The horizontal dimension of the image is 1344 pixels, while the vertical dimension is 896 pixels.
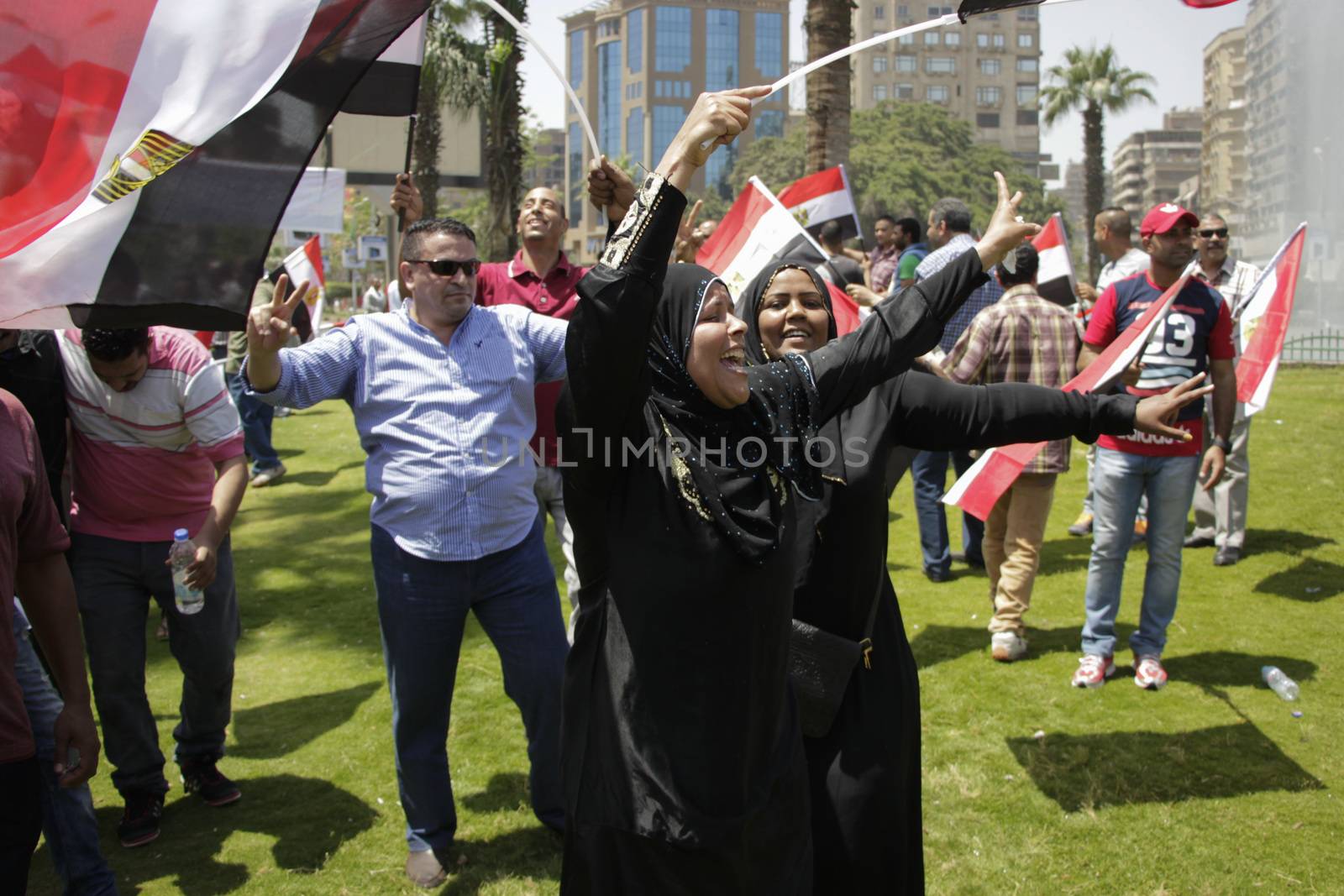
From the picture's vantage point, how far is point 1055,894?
149 inches

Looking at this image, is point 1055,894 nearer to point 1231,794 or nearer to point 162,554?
point 1231,794

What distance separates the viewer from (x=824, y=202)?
8594 mm

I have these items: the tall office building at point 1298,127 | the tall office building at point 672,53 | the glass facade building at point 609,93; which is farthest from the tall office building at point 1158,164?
the tall office building at point 1298,127

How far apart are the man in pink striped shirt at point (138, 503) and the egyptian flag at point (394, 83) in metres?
1.22

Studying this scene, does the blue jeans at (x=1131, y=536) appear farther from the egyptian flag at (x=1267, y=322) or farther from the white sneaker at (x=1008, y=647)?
the egyptian flag at (x=1267, y=322)

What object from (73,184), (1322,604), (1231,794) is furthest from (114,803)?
(1322,604)

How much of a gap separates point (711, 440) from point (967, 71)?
131547 millimetres

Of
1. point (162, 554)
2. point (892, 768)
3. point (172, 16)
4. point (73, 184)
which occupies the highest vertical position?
point (172, 16)

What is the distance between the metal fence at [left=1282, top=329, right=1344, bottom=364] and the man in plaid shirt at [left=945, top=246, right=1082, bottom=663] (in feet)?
50.9

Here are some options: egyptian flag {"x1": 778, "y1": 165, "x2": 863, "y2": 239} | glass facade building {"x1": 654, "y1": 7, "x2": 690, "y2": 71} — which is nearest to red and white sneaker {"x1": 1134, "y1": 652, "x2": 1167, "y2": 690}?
egyptian flag {"x1": 778, "y1": 165, "x2": 863, "y2": 239}

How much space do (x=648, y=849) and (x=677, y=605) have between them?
532 mm

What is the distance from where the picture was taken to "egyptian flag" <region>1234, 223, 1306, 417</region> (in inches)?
276

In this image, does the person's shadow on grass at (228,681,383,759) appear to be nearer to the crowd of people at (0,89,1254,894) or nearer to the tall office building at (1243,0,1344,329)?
the crowd of people at (0,89,1254,894)

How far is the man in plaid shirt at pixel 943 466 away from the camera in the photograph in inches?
294
